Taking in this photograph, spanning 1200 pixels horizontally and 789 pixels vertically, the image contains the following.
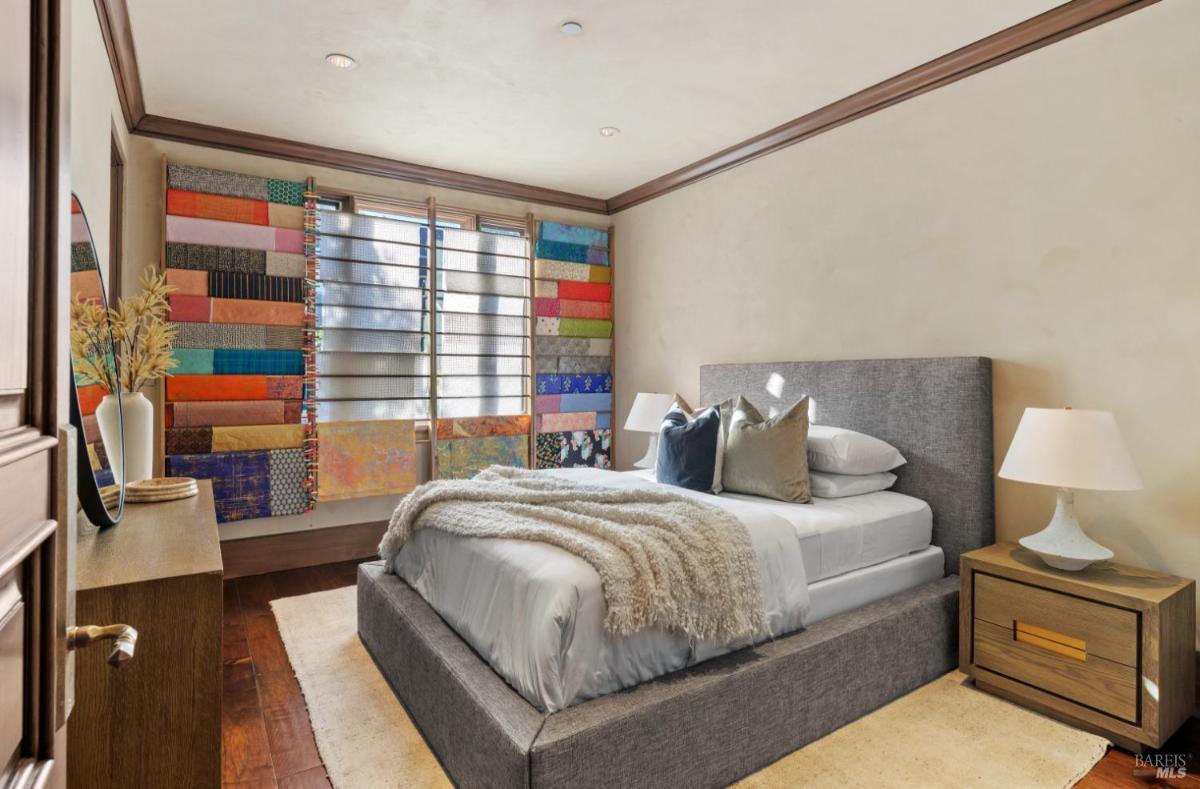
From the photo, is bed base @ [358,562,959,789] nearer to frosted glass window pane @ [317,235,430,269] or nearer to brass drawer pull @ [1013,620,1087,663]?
brass drawer pull @ [1013,620,1087,663]

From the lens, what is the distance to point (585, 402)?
5168 millimetres

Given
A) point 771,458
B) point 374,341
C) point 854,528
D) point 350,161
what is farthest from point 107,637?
point 350,161

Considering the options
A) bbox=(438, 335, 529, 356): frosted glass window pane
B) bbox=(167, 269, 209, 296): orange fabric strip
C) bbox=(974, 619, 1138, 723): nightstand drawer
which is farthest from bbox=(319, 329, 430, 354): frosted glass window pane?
bbox=(974, 619, 1138, 723): nightstand drawer

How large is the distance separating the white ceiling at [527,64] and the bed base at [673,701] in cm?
231

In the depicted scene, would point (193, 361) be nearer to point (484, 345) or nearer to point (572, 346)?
point (484, 345)

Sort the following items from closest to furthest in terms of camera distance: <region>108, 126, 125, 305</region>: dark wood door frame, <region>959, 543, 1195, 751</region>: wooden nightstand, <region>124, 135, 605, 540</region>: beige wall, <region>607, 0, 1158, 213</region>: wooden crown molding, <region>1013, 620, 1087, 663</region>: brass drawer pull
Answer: <region>959, 543, 1195, 751</region>: wooden nightstand → <region>1013, 620, 1087, 663</region>: brass drawer pull → <region>607, 0, 1158, 213</region>: wooden crown molding → <region>108, 126, 125, 305</region>: dark wood door frame → <region>124, 135, 605, 540</region>: beige wall

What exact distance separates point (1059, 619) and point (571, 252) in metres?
3.87

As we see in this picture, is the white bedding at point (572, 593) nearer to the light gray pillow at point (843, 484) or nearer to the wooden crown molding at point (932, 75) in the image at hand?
the light gray pillow at point (843, 484)

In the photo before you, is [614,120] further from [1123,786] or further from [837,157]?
[1123,786]

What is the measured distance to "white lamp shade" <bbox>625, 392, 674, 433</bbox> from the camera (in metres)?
4.30

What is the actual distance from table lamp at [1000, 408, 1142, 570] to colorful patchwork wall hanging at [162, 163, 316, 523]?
376cm

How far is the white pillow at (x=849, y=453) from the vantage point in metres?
2.92

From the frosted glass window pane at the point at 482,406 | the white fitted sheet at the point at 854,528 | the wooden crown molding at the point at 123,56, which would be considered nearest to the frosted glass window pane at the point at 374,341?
the frosted glass window pane at the point at 482,406

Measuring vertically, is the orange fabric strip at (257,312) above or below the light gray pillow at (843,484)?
above
